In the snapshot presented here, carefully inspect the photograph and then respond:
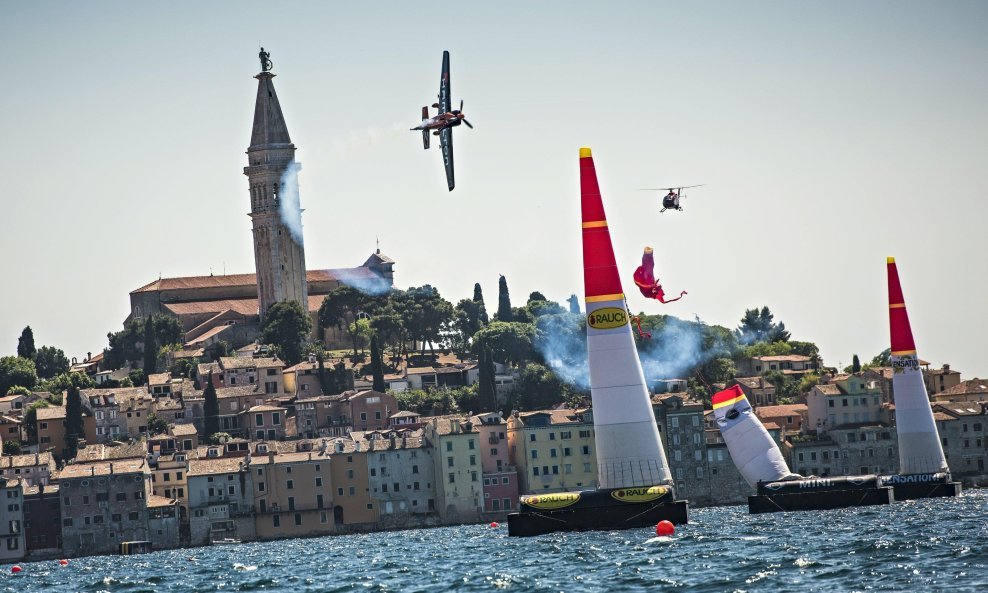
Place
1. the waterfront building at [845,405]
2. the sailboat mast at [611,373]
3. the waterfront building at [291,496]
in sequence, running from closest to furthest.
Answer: the sailboat mast at [611,373] → the waterfront building at [291,496] → the waterfront building at [845,405]

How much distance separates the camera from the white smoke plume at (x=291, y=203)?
14438 centimetres

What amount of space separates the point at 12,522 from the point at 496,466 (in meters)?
26.1

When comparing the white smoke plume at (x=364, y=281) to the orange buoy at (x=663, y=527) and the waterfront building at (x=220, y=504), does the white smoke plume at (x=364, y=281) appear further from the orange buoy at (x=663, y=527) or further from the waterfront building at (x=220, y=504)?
the orange buoy at (x=663, y=527)

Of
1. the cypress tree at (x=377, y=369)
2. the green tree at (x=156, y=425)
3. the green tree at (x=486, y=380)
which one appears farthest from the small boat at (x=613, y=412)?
the cypress tree at (x=377, y=369)

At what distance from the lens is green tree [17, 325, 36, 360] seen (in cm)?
14850

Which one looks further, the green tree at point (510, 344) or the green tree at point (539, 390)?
the green tree at point (510, 344)

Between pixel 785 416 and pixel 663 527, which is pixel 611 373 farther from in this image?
pixel 785 416

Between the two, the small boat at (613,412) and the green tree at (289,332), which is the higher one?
the green tree at (289,332)

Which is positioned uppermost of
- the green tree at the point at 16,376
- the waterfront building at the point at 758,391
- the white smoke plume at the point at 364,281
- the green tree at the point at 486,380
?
the white smoke plume at the point at 364,281

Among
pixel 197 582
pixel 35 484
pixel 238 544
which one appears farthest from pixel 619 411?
pixel 35 484

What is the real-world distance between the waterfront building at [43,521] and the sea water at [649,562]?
17.5 m

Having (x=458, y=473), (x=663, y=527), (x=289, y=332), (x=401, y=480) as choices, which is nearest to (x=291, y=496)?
(x=401, y=480)

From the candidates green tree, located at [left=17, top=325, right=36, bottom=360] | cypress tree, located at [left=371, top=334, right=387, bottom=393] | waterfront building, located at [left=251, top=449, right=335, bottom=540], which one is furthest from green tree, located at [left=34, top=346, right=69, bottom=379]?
waterfront building, located at [left=251, top=449, right=335, bottom=540]

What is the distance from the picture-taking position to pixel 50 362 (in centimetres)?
14738
